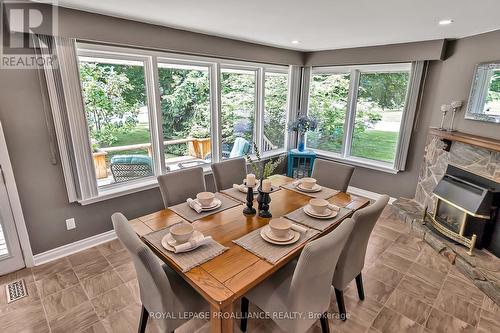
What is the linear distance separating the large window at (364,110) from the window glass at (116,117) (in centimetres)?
312

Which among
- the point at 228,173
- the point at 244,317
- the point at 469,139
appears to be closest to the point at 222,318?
the point at 244,317

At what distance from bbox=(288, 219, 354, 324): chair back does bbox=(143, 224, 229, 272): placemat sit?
0.48 m

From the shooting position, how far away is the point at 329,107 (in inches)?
184

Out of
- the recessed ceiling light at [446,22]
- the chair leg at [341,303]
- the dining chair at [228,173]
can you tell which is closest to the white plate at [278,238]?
the chair leg at [341,303]

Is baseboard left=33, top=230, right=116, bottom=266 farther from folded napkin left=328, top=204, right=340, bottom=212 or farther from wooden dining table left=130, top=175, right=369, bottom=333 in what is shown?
folded napkin left=328, top=204, right=340, bottom=212

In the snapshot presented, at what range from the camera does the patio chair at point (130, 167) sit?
302 cm

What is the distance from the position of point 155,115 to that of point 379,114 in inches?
135

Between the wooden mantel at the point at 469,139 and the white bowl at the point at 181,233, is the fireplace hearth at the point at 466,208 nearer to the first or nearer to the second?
the wooden mantel at the point at 469,139

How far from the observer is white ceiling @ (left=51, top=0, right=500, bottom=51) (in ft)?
6.62

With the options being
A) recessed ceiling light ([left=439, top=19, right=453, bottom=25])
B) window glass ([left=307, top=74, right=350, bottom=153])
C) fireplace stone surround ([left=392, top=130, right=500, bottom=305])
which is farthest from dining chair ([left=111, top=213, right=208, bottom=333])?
window glass ([left=307, top=74, right=350, bottom=153])

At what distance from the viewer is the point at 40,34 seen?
2.16 metres

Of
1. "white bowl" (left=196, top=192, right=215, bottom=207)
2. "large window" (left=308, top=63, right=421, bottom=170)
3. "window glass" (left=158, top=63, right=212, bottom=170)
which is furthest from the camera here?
"large window" (left=308, top=63, right=421, bottom=170)

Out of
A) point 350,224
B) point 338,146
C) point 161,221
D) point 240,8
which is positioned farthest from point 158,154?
point 338,146

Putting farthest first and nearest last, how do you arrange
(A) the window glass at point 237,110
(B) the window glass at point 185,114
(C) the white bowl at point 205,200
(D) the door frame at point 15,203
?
(A) the window glass at point 237,110 < (B) the window glass at point 185,114 < (D) the door frame at point 15,203 < (C) the white bowl at point 205,200
